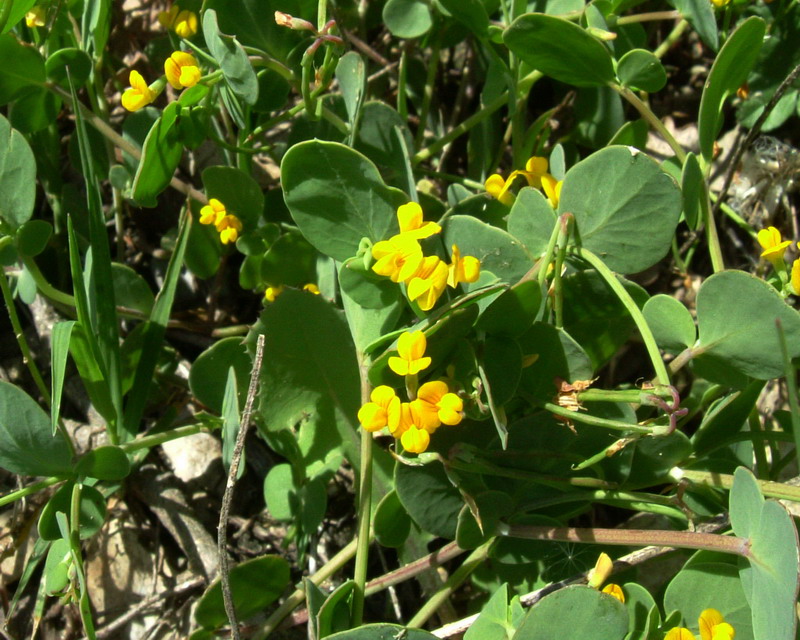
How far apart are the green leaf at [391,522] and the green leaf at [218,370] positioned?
17.9 inches

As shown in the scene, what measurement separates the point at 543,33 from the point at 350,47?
35.4 inches

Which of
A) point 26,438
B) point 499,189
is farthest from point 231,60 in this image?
point 26,438

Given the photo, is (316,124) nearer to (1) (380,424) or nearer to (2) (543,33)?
(2) (543,33)

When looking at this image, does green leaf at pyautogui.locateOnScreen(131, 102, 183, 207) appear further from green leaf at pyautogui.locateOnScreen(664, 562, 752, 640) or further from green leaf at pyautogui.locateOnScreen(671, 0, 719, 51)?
green leaf at pyautogui.locateOnScreen(664, 562, 752, 640)

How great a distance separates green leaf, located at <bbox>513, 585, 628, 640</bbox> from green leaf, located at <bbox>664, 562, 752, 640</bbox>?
0.22 meters

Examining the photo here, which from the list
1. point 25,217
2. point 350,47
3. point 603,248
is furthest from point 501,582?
point 350,47

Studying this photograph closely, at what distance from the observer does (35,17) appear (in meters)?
1.99

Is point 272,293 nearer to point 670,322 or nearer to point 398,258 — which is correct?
point 398,258

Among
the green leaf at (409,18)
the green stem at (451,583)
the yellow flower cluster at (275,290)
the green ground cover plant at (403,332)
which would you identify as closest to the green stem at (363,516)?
the green ground cover plant at (403,332)

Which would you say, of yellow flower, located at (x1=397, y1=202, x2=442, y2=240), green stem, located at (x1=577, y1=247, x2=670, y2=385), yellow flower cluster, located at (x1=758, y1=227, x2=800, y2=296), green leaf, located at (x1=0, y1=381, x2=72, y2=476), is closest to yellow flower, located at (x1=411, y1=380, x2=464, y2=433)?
yellow flower, located at (x1=397, y1=202, x2=442, y2=240)

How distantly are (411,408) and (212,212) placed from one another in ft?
2.97

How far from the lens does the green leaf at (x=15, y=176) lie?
180 centimetres

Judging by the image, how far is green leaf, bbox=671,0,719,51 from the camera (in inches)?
73.7

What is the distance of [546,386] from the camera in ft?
5.42
